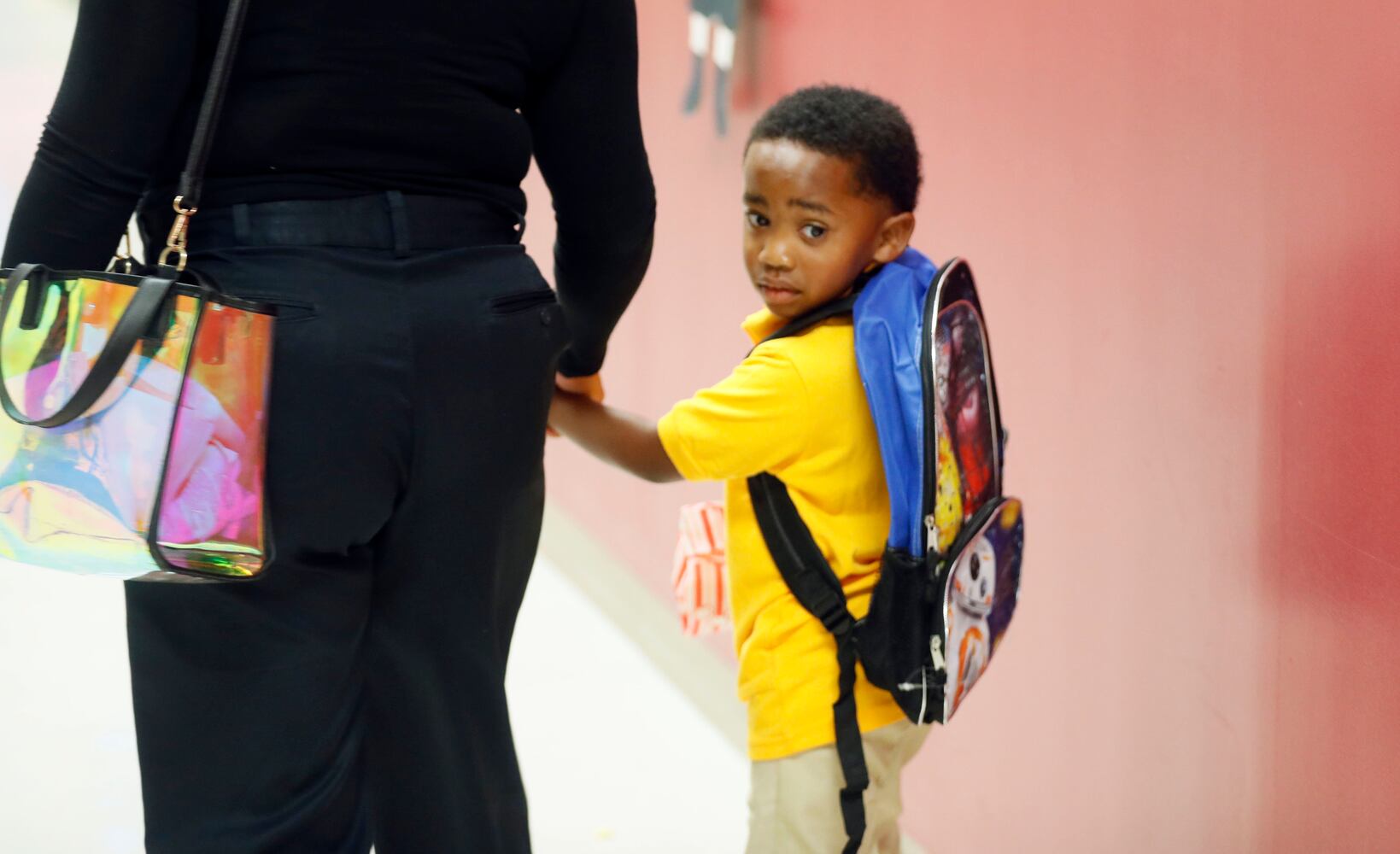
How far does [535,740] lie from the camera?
2.51m

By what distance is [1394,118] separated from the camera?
3.85 feet

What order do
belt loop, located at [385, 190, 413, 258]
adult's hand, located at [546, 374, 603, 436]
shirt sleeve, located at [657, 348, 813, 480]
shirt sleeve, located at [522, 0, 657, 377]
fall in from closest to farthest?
belt loop, located at [385, 190, 413, 258] → shirt sleeve, located at [522, 0, 657, 377] → shirt sleeve, located at [657, 348, 813, 480] → adult's hand, located at [546, 374, 603, 436]

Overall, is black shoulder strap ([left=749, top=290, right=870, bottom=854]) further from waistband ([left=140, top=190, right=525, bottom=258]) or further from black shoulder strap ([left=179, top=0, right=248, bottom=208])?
black shoulder strap ([left=179, top=0, right=248, bottom=208])

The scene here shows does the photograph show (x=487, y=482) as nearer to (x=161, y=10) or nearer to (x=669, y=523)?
(x=161, y=10)

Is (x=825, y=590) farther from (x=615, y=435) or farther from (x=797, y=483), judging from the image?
(x=615, y=435)

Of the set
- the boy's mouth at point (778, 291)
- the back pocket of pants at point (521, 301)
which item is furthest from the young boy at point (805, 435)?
the back pocket of pants at point (521, 301)

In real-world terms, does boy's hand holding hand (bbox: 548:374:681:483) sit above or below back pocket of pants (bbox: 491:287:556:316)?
below

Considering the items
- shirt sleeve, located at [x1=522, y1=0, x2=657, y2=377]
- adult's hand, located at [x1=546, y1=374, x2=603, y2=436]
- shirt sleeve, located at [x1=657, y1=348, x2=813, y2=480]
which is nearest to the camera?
shirt sleeve, located at [x1=522, y1=0, x2=657, y2=377]

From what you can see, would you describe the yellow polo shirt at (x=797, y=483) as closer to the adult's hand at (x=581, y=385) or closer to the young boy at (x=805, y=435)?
the young boy at (x=805, y=435)

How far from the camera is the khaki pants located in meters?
1.42

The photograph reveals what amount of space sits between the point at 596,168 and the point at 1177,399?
666 mm

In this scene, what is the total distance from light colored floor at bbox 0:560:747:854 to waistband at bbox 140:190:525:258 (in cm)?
132

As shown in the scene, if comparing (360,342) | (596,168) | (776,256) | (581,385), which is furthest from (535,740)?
(360,342)

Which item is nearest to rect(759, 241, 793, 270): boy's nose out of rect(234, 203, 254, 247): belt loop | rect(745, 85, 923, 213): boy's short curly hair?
rect(745, 85, 923, 213): boy's short curly hair
